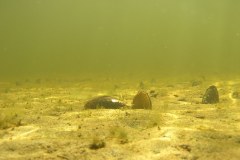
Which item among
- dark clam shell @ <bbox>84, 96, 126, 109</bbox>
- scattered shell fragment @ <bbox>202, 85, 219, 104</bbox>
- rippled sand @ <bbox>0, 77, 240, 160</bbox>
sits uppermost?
scattered shell fragment @ <bbox>202, 85, 219, 104</bbox>

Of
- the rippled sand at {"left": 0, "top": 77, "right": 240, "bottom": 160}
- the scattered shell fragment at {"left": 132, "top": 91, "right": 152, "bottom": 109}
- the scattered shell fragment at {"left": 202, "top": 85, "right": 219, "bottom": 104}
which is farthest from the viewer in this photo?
the scattered shell fragment at {"left": 202, "top": 85, "right": 219, "bottom": 104}

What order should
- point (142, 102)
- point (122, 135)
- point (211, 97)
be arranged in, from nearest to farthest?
point (122, 135) < point (142, 102) < point (211, 97)

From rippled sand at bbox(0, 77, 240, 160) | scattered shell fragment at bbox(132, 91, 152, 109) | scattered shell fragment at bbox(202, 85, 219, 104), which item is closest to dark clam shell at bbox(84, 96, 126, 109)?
scattered shell fragment at bbox(132, 91, 152, 109)

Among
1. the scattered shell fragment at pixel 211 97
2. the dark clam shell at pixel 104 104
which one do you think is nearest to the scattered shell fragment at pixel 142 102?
the dark clam shell at pixel 104 104

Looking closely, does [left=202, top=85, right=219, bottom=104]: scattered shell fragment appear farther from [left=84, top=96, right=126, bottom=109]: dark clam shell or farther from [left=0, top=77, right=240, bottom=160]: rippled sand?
[left=84, top=96, right=126, bottom=109]: dark clam shell

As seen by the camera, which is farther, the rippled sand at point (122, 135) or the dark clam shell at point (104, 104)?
the dark clam shell at point (104, 104)

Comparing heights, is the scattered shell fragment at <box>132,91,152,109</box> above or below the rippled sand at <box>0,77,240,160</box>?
above

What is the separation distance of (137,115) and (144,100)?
1.33 meters

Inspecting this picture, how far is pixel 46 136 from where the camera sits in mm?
4895

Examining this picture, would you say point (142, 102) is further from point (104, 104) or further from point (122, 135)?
point (122, 135)

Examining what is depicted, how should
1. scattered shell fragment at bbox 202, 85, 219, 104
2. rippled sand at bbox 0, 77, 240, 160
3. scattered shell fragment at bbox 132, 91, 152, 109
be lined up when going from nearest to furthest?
rippled sand at bbox 0, 77, 240, 160, scattered shell fragment at bbox 132, 91, 152, 109, scattered shell fragment at bbox 202, 85, 219, 104

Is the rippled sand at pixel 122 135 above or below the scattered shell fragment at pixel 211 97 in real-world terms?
below

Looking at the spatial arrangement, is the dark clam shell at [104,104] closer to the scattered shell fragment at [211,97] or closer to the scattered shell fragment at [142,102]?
the scattered shell fragment at [142,102]

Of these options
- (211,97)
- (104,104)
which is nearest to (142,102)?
(104,104)
